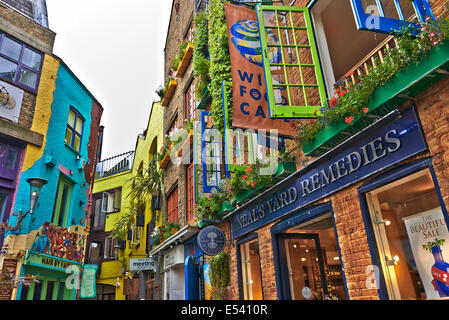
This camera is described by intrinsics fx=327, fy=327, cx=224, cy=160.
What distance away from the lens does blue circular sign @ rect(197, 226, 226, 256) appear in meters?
8.35

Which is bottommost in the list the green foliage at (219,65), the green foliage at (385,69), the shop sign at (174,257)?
the shop sign at (174,257)

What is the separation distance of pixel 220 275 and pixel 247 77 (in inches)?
212

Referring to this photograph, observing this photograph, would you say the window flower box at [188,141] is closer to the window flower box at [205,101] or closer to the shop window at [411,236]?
the window flower box at [205,101]

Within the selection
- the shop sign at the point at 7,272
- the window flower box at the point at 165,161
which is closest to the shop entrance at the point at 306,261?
the shop sign at the point at 7,272

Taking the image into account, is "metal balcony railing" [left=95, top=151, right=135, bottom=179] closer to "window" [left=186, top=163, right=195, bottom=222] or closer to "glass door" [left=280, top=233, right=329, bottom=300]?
"window" [left=186, top=163, right=195, bottom=222]

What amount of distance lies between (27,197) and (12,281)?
9.66 ft

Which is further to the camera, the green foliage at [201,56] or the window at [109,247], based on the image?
the window at [109,247]

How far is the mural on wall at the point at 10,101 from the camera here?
37.6 feet

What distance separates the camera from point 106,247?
25.2m

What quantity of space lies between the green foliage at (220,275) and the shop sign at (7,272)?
5909mm

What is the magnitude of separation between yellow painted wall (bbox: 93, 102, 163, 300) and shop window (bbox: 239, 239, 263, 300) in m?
10.0

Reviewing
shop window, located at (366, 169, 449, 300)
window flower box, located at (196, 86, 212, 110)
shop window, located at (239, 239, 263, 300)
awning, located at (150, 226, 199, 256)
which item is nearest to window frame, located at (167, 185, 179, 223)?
awning, located at (150, 226, 199, 256)
